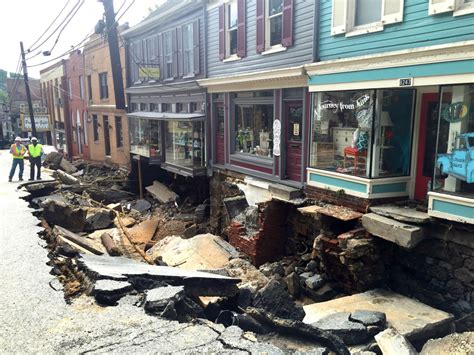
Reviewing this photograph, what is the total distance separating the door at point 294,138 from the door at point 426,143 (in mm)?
3255

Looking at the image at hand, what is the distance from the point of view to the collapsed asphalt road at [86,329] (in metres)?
3.78

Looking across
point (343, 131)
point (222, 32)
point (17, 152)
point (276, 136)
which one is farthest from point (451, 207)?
point (17, 152)

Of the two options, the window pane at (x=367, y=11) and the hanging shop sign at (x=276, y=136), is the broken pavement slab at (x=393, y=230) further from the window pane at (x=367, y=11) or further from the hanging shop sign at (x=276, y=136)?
the window pane at (x=367, y=11)

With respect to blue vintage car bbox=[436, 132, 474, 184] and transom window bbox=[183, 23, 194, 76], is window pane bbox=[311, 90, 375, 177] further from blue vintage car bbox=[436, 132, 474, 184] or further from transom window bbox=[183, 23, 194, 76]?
transom window bbox=[183, 23, 194, 76]

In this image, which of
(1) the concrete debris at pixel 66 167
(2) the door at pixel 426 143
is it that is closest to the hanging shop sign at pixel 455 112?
(2) the door at pixel 426 143

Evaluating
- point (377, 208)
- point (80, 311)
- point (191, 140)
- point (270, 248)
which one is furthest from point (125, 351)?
point (191, 140)

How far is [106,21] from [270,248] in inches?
494

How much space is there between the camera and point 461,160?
23.0ft

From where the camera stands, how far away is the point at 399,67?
770 centimetres

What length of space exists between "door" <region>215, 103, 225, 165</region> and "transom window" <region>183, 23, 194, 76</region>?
2253 mm

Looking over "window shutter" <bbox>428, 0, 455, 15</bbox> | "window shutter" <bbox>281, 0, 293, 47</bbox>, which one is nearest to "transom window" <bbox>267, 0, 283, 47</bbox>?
"window shutter" <bbox>281, 0, 293, 47</bbox>

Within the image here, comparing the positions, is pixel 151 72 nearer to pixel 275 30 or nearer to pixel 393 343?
pixel 275 30

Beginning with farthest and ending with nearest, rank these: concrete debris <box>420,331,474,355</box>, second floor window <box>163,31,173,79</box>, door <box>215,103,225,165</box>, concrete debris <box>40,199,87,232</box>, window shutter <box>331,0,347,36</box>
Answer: second floor window <box>163,31,173,79</box>
door <box>215,103,225,165</box>
concrete debris <box>40,199,87,232</box>
window shutter <box>331,0,347,36</box>
concrete debris <box>420,331,474,355</box>

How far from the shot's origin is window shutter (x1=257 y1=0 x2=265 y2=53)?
11.6m
